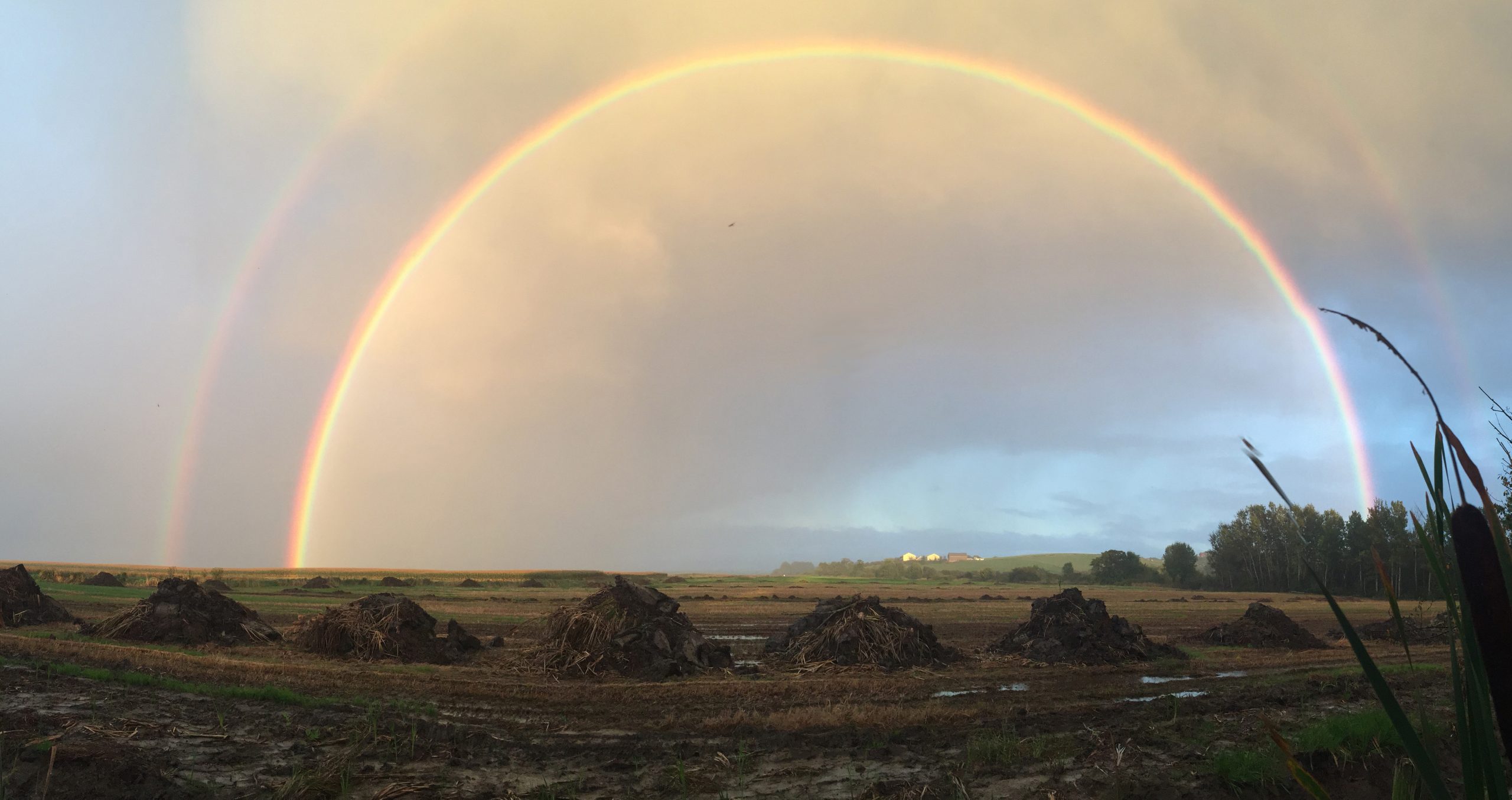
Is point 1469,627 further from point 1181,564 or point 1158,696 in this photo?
point 1181,564

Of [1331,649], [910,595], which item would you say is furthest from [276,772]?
[910,595]

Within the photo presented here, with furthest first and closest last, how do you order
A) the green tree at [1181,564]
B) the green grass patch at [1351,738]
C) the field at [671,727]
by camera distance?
the green tree at [1181,564] → the green grass patch at [1351,738] → the field at [671,727]

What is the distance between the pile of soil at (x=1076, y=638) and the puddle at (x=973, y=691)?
4575 mm

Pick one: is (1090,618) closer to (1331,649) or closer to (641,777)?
(1331,649)

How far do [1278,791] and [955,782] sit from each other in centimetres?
338

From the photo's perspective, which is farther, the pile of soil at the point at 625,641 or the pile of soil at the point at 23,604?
the pile of soil at the point at 23,604

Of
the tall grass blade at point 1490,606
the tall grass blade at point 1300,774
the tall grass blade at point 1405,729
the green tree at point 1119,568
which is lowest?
the green tree at point 1119,568

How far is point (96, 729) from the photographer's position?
11070mm

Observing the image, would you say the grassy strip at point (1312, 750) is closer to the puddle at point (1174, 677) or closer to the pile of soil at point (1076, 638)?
the puddle at point (1174, 677)

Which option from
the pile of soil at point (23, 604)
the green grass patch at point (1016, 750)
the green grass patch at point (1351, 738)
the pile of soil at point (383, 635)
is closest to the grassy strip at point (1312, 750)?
the green grass patch at point (1351, 738)

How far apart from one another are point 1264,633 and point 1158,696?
14.7 meters

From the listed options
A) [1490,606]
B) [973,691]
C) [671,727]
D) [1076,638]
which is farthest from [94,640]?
[1490,606]

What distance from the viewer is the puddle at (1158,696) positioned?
16.4 meters

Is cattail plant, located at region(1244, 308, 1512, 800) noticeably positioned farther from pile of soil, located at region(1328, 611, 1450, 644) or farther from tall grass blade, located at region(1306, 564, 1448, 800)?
pile of soil, located at region(1328, 611, 1450, 644)
